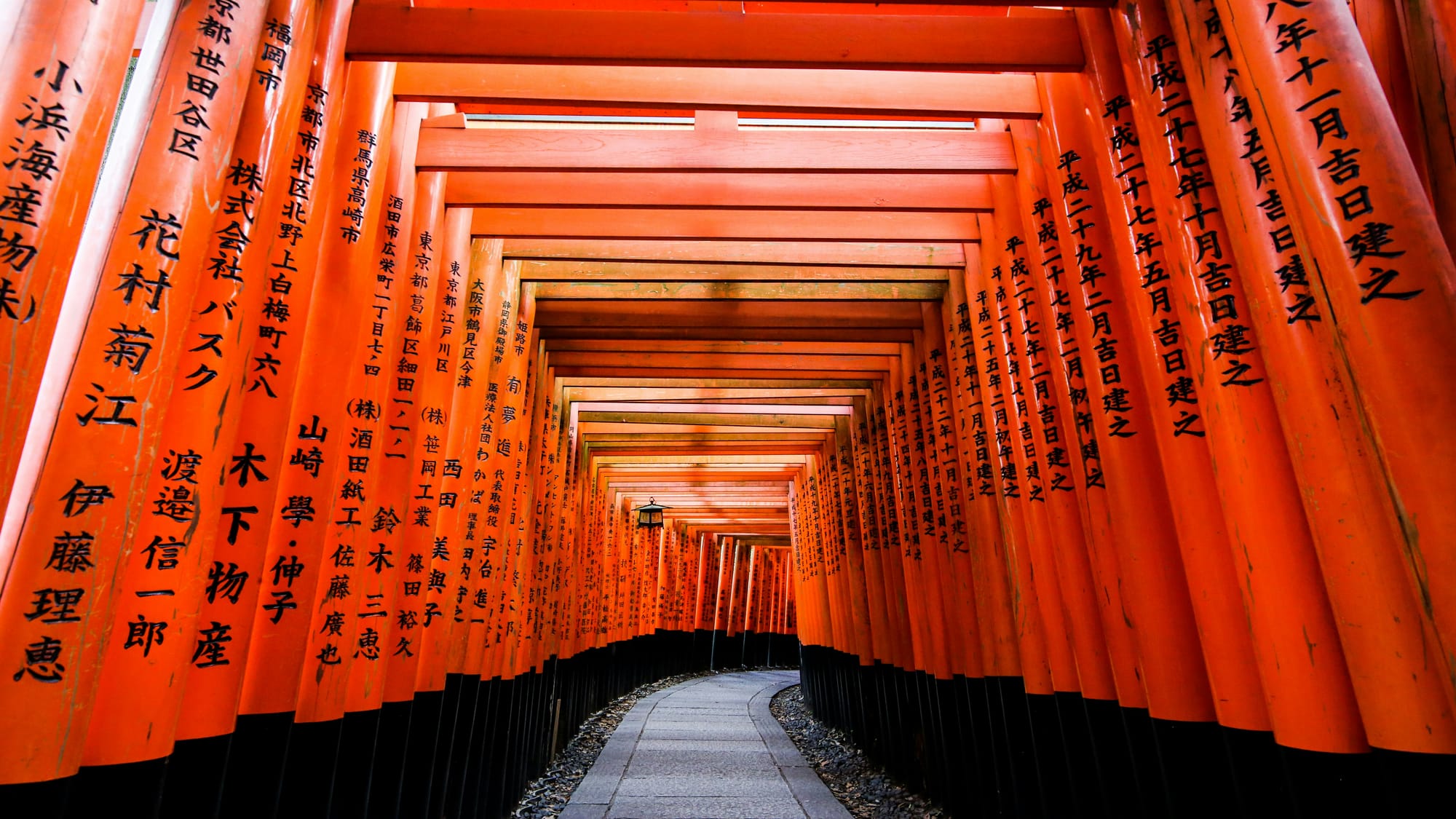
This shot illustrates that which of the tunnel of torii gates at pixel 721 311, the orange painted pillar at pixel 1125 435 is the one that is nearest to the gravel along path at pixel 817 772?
the tunnel of torii gates at pixel 721 311

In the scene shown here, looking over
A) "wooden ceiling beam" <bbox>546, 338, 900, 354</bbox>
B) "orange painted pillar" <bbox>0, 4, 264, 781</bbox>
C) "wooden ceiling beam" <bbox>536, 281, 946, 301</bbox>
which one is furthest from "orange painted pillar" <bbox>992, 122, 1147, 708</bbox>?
"orange painted pillar" <bbox>0, 4, 264, 781</bbox>

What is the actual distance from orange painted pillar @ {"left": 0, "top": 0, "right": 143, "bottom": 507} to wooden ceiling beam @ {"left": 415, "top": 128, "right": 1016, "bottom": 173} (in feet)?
8.09

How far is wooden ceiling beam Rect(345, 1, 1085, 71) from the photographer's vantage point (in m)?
3.25

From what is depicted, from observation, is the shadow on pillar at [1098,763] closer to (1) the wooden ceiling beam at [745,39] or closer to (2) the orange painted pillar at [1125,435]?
(2) the orange painted pillar at [1125,435]

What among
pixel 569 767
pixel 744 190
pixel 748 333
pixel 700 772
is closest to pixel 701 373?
pixel 748 333

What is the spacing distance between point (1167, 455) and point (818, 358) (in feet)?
16.8

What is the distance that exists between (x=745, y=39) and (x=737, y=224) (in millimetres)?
1847

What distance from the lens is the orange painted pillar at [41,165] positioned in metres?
1.62

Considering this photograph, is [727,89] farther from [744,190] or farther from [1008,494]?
[1008,494]

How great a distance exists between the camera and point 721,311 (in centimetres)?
660

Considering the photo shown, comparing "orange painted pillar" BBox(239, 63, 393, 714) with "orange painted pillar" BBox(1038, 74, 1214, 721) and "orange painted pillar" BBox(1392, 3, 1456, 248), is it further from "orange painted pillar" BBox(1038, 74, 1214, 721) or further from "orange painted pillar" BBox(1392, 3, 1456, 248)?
"orange painted pillar" BBox(1392, 3, 1456, 248)

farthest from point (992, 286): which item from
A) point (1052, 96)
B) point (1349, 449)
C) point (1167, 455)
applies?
point (1349, 449)

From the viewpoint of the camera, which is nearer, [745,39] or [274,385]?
[274,385]

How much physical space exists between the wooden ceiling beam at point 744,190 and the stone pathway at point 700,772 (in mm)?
4357
